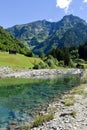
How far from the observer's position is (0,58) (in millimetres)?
139375

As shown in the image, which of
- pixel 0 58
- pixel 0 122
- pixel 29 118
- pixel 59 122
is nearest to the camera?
pixel 59 122

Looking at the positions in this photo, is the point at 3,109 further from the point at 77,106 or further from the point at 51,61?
the point at 51,61

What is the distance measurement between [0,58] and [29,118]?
362 feet

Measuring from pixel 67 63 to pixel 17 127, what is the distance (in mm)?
155452

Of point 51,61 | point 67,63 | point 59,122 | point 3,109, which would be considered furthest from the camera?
point 67,63

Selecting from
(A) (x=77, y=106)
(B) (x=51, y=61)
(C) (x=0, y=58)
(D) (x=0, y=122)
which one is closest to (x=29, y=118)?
(D) (x=0, y=122)

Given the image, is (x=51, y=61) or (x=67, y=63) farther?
(x=67, y=63)

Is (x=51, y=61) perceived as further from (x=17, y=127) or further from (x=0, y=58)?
(x=17, y=127)

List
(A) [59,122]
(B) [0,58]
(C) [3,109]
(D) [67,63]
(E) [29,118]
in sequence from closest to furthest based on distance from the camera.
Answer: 1. (A) [59,122]
2. (E) [29,118]
3. (C) [3,109]
4. (B) [0,58]
5. (D) [67,63]

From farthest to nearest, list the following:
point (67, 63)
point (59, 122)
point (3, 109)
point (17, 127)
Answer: point (67, 63) → point (3, 109) → point (17, 127) → point (59, 122)

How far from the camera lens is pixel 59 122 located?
965 inches

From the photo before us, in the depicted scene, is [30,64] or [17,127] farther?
[30,64]

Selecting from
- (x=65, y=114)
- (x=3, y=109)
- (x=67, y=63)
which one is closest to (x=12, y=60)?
(x=67, y=63)

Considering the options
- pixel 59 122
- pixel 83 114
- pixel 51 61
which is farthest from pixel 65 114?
pixel 51 61
